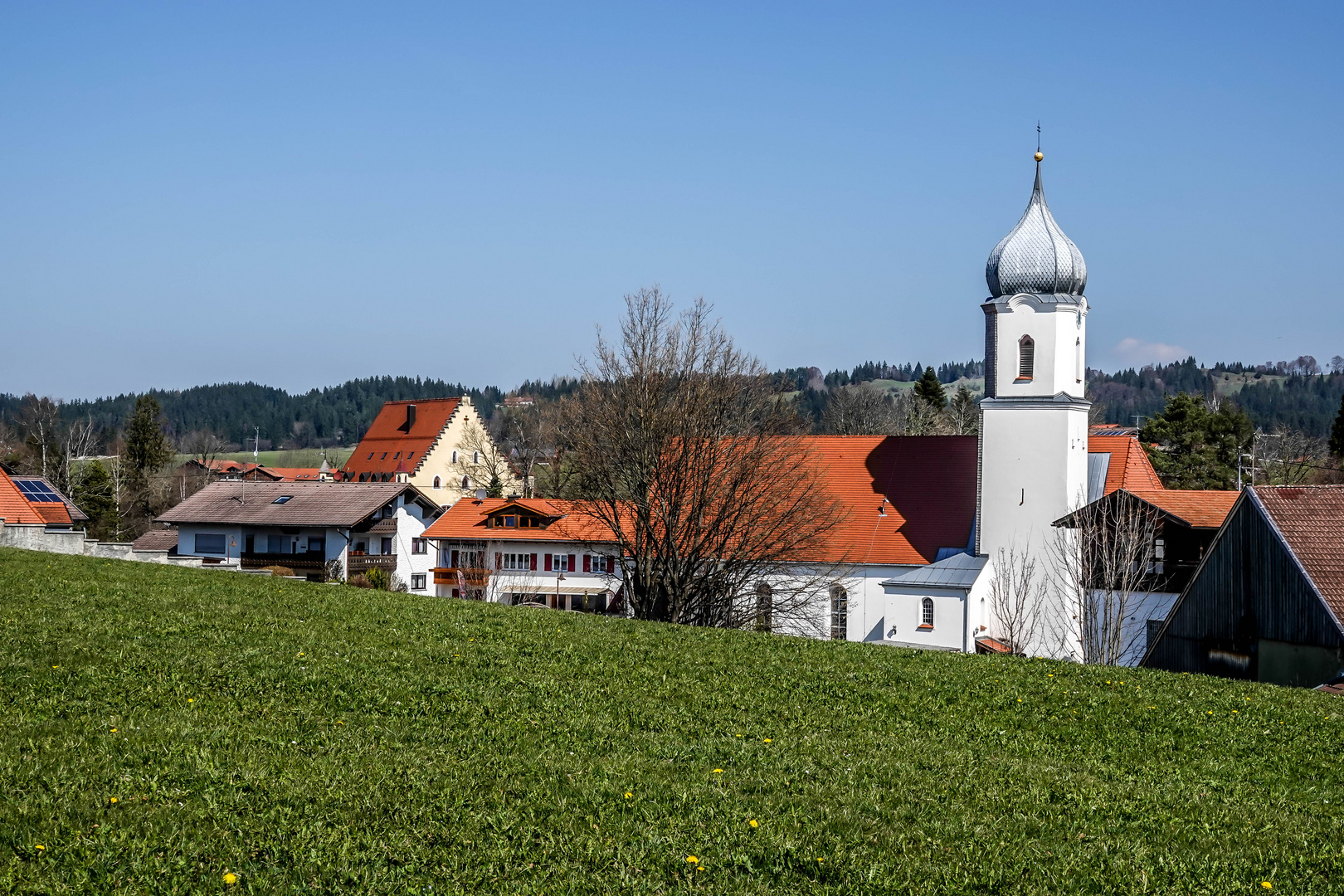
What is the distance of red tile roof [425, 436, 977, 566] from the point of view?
130 ft

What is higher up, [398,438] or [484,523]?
[398,438]

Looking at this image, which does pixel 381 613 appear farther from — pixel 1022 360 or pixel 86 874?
pixel 1022 360

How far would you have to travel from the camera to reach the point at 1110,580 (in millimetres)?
31719

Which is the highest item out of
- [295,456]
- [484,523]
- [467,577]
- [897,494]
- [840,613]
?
[295,456]

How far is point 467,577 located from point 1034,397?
26.1m

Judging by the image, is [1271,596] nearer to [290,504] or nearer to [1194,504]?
[1194,504]

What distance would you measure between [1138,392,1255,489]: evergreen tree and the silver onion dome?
3378 cm

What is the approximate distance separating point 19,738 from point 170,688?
216cm

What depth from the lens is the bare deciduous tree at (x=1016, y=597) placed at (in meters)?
35.5

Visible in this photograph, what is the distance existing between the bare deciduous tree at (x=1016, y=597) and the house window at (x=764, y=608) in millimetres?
6654

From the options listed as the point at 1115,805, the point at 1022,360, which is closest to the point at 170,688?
the point at 1115,805

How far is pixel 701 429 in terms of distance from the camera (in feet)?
102

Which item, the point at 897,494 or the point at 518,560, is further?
the point at 518,560

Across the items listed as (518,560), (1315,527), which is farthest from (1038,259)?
(518,560)
